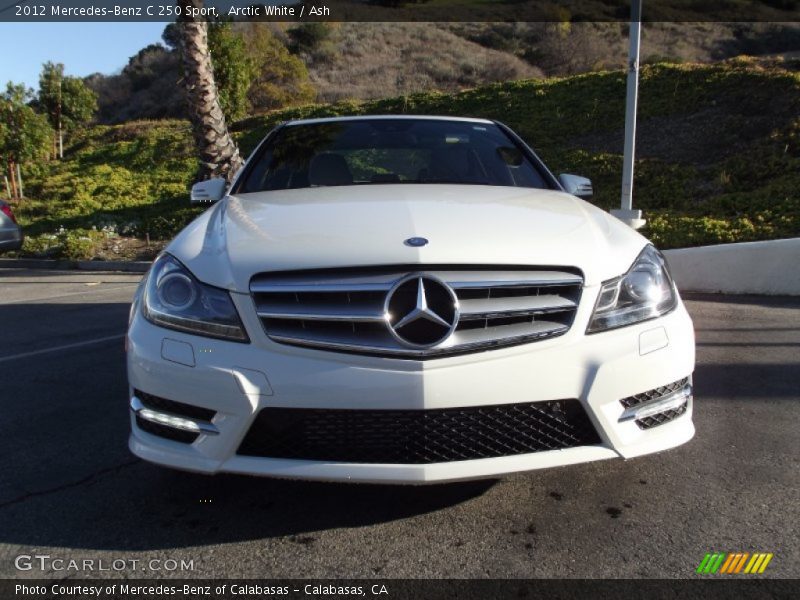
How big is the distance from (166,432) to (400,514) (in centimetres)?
92

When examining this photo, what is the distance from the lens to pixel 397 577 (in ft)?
7.43

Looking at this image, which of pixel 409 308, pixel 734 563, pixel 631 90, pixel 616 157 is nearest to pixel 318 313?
pixel 409 308

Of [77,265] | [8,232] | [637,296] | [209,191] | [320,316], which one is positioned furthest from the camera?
[77,265]

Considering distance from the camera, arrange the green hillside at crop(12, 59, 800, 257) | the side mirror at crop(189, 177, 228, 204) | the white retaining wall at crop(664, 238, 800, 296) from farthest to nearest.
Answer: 1. the green hillside at crop(12, 59, 800, 257)
2. the white retaining wall at crop(664, 238, 800, 296)
3. the side mirror at crop(189, 177, 228, 204)

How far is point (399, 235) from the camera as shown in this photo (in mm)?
2588

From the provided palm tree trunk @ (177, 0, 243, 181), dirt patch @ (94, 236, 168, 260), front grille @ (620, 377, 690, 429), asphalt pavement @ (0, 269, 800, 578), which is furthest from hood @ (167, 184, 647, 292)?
dirt patch @ (94, 236, 168, 260)

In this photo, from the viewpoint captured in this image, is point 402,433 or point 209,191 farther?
point 209,191

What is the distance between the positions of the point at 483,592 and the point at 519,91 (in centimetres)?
1913

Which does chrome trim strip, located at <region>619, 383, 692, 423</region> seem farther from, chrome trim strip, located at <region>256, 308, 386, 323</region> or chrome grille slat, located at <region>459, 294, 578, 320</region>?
chrome trim strip, located at <region>256, 308, 386, 323</region>

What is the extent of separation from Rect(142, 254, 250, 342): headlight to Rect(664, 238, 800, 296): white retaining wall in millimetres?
7005

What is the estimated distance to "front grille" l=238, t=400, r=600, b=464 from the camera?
2314 millimetres

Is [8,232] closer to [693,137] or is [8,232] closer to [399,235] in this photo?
[399,235]

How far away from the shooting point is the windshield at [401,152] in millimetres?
3928

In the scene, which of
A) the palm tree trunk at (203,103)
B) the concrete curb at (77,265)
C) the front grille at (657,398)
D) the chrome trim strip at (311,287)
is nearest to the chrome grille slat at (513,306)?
the chrome trim strip at (311,287)
